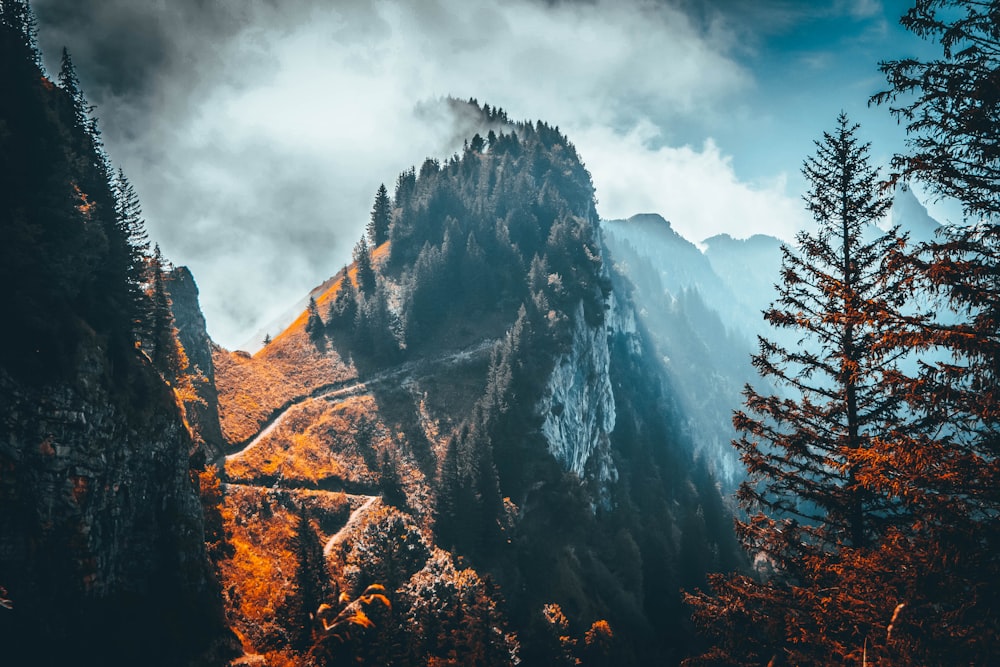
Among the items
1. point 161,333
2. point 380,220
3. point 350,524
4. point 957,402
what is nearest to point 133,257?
point 161,333

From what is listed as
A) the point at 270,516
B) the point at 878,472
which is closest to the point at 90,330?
the point at 270,516

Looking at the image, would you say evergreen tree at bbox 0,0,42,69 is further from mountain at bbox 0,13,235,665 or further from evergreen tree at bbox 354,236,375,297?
evergreen tree at bbox 354,236,375,297

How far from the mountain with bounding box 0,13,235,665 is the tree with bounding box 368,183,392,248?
79198 millimetres

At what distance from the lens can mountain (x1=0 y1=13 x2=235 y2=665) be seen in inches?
962

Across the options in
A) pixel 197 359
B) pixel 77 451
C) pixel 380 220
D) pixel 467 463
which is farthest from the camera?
pixel 380 220

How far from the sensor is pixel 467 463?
5534 cm

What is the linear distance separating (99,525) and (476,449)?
115 feet

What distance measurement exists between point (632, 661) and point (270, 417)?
166ft

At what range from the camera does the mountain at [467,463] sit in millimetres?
41594

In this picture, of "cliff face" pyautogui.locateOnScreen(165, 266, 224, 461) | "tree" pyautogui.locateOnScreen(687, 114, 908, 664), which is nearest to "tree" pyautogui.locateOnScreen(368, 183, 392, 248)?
"cliff face" pyautogui.locateOnScreen(165, 266, 224, 461)

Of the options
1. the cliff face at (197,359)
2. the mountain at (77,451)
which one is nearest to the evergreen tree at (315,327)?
the cliff face at (197,359)

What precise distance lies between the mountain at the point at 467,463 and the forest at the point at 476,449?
1.28 feet

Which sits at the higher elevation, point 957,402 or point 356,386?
point 356,386

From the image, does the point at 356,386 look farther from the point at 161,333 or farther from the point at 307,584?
the point at 307,584
